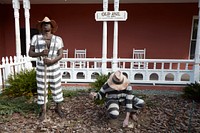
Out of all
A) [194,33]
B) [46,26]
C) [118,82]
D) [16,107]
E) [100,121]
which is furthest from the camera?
[194,33]

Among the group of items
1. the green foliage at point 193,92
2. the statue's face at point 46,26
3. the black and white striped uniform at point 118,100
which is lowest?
the green foliage at point 193,92

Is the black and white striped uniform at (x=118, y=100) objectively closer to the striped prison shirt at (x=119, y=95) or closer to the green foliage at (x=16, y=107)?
the striped prison shirt at (x=119, y=95)

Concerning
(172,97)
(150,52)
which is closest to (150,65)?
(150,52)

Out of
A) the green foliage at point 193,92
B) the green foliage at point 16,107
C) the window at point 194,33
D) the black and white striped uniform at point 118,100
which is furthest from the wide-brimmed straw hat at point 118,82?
the window at point 194,33

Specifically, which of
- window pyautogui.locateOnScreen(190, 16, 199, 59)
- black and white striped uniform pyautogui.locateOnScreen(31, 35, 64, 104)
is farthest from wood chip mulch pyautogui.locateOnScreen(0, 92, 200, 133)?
window pyautogui.locateOnScreen(190, 16, 199, 59)

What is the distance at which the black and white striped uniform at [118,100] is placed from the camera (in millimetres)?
3047

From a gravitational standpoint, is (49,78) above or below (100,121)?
above

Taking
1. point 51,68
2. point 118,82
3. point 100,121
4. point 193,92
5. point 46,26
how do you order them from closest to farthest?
point 118,82 < point 46,26 < point 51,68 < point 100,121 < point 193,92

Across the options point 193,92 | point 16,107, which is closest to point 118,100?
point 16,107

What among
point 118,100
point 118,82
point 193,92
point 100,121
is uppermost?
point 118,82

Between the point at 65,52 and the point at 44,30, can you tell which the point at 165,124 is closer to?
the point at 44,30

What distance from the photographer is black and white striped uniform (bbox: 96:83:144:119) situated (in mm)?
3047

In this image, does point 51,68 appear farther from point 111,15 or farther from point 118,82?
point 111,15

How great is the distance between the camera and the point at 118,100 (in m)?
3.17
